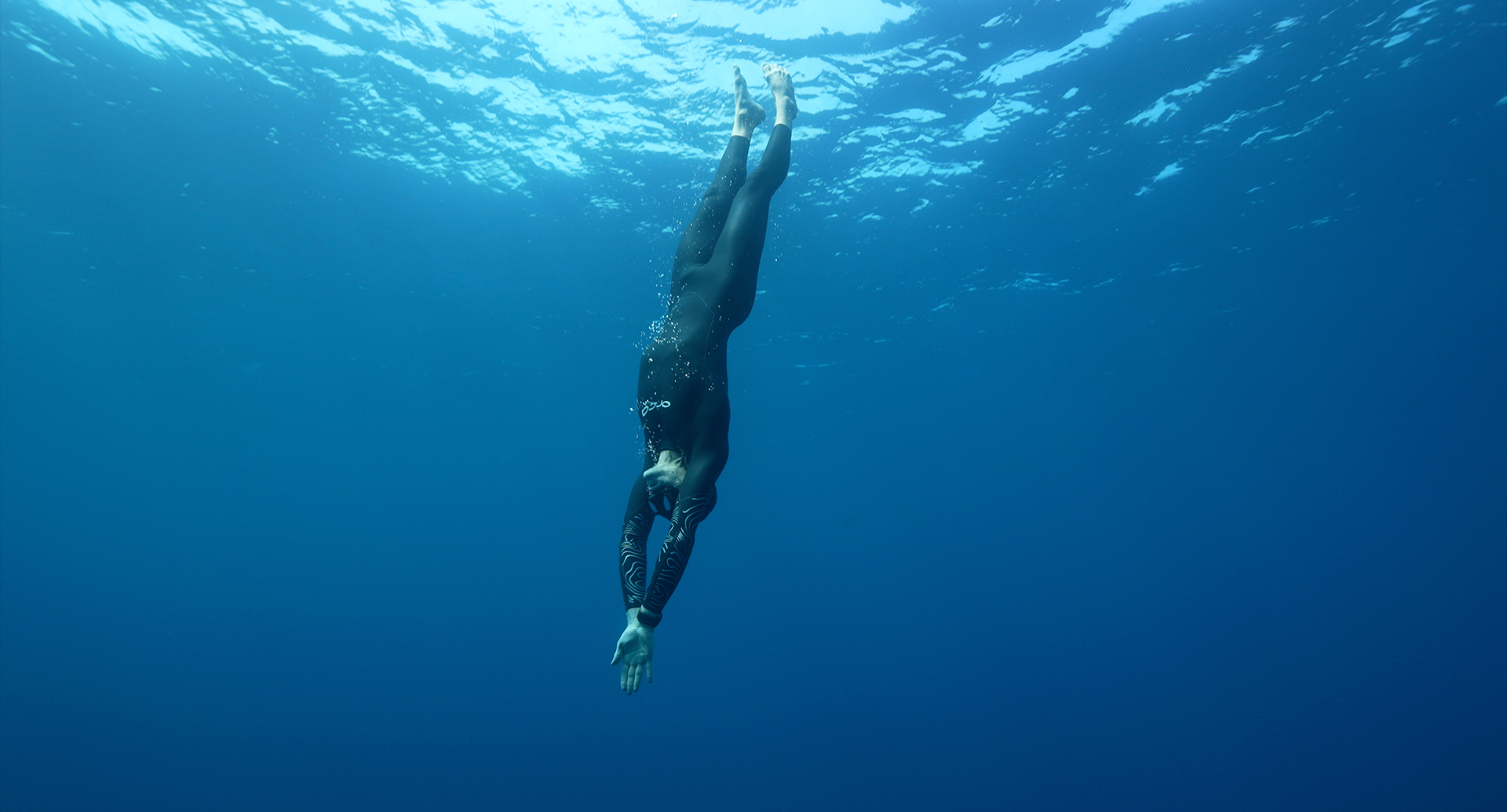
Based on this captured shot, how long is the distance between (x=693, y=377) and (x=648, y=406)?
428 mm

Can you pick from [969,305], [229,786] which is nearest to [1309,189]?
[969,305]

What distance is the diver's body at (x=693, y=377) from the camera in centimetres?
388

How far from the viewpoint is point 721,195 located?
227 inches

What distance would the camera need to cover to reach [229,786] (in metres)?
24.3

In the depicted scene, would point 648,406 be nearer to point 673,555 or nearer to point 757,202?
point 673,555

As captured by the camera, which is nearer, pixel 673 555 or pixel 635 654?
pixel 635 654

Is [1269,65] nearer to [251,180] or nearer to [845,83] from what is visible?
[845,83]

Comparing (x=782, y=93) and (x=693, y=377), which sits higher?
(x=782, y=93)

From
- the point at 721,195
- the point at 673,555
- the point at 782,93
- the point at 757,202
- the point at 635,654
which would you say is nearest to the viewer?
the point at 635,654

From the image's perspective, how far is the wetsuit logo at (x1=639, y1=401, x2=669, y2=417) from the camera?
15.2 feet

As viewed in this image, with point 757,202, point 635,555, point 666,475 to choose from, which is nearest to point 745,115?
point 757,202

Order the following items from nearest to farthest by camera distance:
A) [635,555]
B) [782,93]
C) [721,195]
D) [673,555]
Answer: [673,555], [635,555], [721,195], [782,93]

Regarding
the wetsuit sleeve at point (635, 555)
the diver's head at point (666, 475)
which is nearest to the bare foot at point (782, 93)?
the diver's head at point (666, 475)

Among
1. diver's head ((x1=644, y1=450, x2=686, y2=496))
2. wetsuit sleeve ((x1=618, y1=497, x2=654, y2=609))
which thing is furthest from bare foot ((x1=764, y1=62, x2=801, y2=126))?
wetsuit sleeve ((x1=618, y1=497, x2=654, y2=609))
